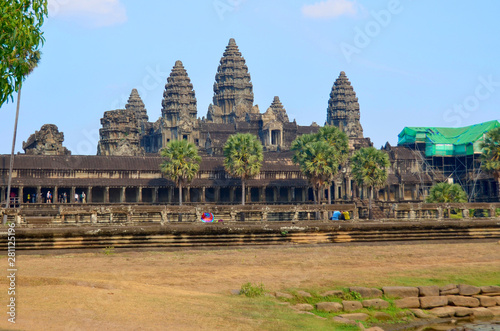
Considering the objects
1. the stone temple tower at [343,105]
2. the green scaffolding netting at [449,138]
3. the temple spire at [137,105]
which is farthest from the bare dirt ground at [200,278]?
the temple spire at [137,105]

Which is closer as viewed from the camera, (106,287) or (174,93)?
(106,287)

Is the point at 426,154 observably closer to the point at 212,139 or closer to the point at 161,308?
the point at 212,139

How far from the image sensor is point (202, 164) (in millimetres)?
85500

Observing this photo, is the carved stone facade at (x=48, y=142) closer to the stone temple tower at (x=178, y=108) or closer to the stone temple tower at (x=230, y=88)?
the stone temple tower at (x=178, y=108)

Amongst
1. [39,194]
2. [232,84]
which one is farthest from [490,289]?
[232,84]

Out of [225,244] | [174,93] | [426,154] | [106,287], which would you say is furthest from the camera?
[174,93]

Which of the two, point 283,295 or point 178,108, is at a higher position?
point 178,108

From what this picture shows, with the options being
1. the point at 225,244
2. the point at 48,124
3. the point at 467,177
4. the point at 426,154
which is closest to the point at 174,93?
the point at 48,124

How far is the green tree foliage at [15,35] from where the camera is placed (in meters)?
11.2

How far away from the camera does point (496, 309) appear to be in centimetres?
1495

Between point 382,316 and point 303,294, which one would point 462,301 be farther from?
point 303,294

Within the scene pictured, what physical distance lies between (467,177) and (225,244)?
86400 mm

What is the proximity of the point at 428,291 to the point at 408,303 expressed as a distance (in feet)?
2.35

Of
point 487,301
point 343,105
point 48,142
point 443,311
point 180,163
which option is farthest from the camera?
point 343,105
